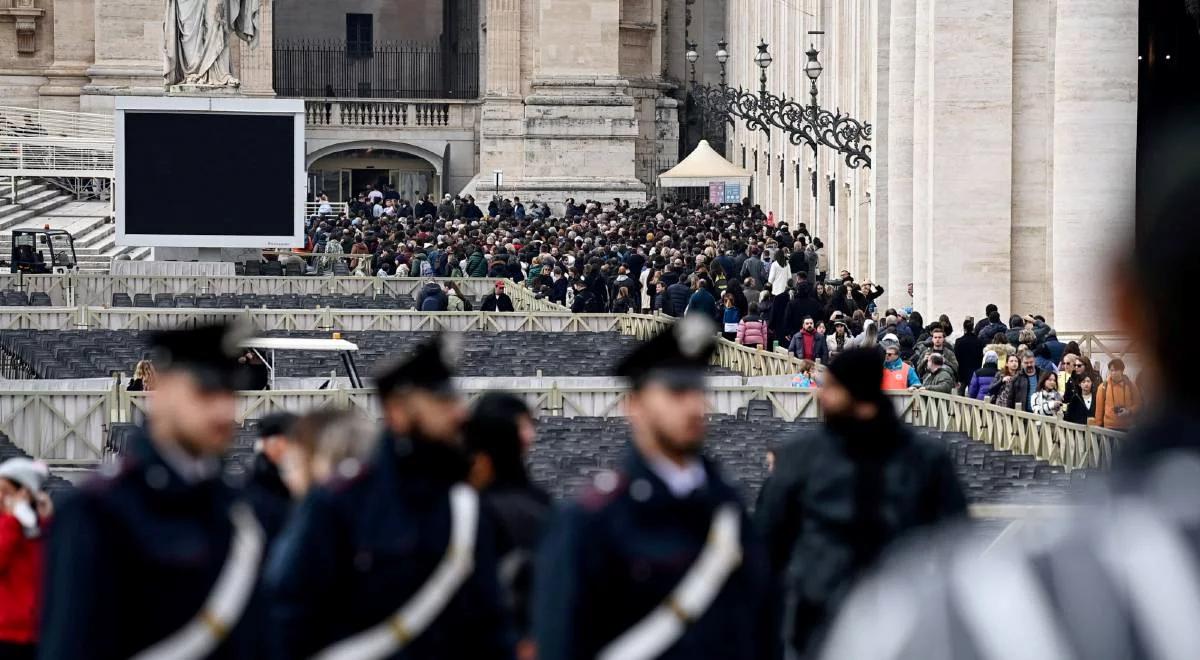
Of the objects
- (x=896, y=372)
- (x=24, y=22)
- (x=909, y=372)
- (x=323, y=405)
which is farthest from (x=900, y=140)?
(x=24, y=22)

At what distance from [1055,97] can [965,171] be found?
2541 millimetres

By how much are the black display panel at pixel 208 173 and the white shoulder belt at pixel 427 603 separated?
1239 inches

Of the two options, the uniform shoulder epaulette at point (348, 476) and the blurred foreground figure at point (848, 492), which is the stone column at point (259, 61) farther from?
Result: the uniform shoulder epaulette at point (348, 476)

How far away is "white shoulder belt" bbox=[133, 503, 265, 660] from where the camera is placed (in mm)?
4797

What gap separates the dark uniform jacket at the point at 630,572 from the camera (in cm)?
471

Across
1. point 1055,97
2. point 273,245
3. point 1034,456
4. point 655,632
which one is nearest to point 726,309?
point 1055,97

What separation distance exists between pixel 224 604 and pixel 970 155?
22501 millimetres

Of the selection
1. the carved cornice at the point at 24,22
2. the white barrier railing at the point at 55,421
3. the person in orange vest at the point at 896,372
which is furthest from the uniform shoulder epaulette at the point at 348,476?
the carved cornice at the point at 24,22

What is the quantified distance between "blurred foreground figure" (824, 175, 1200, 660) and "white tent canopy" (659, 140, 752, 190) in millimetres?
42337

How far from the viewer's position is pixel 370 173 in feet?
221

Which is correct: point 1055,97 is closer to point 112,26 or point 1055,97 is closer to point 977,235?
point 977,235

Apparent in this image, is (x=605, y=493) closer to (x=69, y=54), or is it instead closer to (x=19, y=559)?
(x=19, y=559)

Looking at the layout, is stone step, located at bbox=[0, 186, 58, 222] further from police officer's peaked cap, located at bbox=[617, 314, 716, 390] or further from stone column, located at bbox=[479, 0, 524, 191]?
police officer's peaked cap, located at bbox=[617, 314, 716, 390]

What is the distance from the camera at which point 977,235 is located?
2695 centimetres
